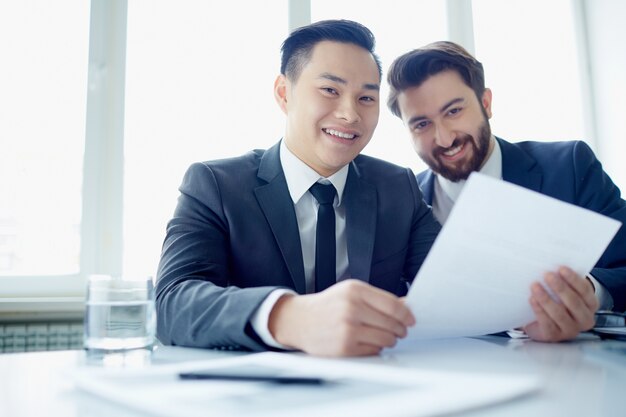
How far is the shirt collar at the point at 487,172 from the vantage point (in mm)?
1784

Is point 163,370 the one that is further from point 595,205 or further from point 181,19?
point 181,19

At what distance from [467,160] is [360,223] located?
64cm

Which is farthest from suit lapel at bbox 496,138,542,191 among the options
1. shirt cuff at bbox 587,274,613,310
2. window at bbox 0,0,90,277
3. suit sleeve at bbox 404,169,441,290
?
window at bbox 0,0,90,277

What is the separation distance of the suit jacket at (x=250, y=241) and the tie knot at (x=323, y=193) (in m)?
0.05

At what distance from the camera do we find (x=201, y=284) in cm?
91

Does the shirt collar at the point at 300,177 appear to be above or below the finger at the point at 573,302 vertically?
above

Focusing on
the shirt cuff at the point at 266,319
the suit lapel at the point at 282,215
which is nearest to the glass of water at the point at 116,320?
the shirt cuff at the point at 266,319

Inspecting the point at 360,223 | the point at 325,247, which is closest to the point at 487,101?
the point at 360,223

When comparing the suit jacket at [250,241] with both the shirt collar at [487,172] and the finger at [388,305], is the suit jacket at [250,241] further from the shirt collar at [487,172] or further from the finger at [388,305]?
the shirt collar at [487,172]

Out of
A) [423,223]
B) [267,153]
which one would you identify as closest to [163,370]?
[267,153]

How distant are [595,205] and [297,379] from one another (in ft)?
4.84

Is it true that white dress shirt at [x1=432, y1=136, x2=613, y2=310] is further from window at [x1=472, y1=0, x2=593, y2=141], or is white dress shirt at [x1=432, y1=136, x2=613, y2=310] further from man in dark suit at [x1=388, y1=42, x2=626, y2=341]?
window at [x1=472, y1=0, x2=593, y2=141]

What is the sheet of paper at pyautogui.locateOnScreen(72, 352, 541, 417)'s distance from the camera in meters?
0.38

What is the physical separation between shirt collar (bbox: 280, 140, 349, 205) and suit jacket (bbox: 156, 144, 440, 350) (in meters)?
0.03
